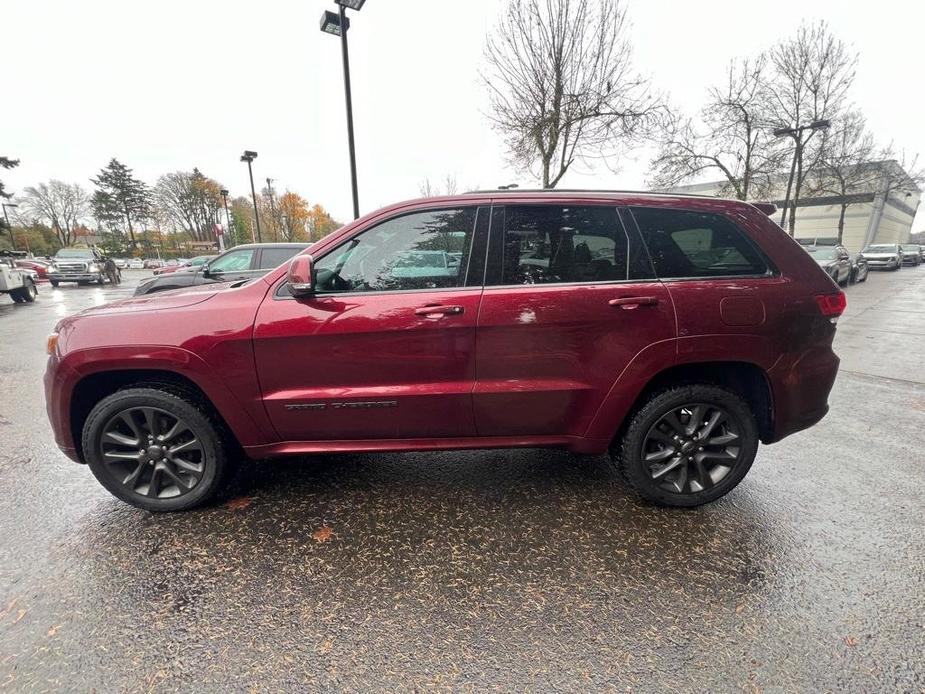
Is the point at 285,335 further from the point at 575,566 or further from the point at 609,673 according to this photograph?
the point at 609,673

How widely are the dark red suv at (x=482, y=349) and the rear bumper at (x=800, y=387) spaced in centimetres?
1

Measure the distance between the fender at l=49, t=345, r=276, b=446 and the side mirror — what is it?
0.64 m

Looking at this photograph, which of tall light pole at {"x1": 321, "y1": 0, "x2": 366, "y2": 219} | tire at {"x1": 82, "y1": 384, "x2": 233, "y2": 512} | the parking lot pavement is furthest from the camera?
tall light pole at {"x1": 321, "y1": 0, "x2": 366, "y2": 219}

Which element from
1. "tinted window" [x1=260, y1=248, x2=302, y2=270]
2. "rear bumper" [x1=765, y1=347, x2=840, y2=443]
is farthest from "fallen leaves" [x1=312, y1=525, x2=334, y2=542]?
"tinted window" [x1=260, y1=248, x2=302, y2=270]

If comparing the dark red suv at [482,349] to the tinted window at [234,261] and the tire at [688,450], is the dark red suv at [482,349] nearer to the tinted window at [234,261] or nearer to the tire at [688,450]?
the tire at [688,450]

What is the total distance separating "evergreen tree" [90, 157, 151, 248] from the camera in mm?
66625

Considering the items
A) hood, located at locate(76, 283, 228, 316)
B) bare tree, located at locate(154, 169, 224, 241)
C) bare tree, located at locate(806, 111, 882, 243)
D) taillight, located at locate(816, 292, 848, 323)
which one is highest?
bare tree, located at locate(154, 169, 224, 241)

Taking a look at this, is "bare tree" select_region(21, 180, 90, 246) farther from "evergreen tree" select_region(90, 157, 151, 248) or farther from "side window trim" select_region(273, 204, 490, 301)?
"side window trim" select_region(273, 204, 490, 301)

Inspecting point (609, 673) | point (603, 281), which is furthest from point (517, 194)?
point (609, 673)

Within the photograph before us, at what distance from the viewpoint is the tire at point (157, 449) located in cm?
→ 248

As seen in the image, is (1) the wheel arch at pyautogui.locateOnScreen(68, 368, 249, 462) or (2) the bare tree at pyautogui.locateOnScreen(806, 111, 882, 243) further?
(2) the bare tree at pyautogui.locateOnScreen(806, 111, 882, 243)

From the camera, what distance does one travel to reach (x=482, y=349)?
2.40 m

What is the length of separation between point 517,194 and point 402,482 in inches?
77.2

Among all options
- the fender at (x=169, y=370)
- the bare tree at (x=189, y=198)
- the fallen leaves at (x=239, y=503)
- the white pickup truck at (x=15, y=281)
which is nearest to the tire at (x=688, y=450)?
the fender at (x=169, y=370)
